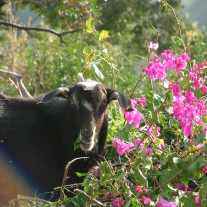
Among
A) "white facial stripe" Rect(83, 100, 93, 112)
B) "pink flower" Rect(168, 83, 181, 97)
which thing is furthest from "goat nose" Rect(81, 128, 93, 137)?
"pink flower" Rect(168, 83, 181, 97)

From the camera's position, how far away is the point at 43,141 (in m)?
5.23

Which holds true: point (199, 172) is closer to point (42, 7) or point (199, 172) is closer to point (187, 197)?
point (187, 197)

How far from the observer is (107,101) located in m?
5.02

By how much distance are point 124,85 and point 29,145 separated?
4020mm

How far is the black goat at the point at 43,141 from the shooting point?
5082mm

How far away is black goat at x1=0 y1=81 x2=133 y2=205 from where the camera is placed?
200 inches

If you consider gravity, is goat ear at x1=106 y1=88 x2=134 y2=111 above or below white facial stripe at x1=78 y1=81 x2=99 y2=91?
below

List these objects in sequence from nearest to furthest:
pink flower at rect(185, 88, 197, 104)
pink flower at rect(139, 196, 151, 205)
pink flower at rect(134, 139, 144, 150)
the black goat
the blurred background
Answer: pink flower at rect(139, 196, 151, 205), pink flower at rect(185, 88, 197, 104), pink flower at rect(134, 139, 144, 150), the black goat, the blurred background

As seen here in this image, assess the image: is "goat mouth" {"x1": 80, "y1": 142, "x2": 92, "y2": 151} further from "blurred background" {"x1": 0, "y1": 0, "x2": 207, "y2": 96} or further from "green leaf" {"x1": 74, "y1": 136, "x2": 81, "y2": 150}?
"blurred background" {"x1": 0, "y1": 0, "x2": 207, "y2": 96}

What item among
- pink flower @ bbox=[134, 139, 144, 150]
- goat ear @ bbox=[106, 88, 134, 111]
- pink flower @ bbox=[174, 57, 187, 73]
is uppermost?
pink flower @ bbox=[174, 57, 187, 73]

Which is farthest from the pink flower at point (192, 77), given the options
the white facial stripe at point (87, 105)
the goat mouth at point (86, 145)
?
the goat mouth at point (86, 145)

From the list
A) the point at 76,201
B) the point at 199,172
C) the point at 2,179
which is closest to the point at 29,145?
the point at 2,179

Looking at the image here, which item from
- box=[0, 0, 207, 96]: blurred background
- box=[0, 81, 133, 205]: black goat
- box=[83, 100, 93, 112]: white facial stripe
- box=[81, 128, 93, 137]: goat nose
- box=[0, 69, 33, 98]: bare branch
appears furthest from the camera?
box=[0, 0, 207, 96]: blurred background

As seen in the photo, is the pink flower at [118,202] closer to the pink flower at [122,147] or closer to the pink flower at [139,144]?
the pink flower at [139,144]
